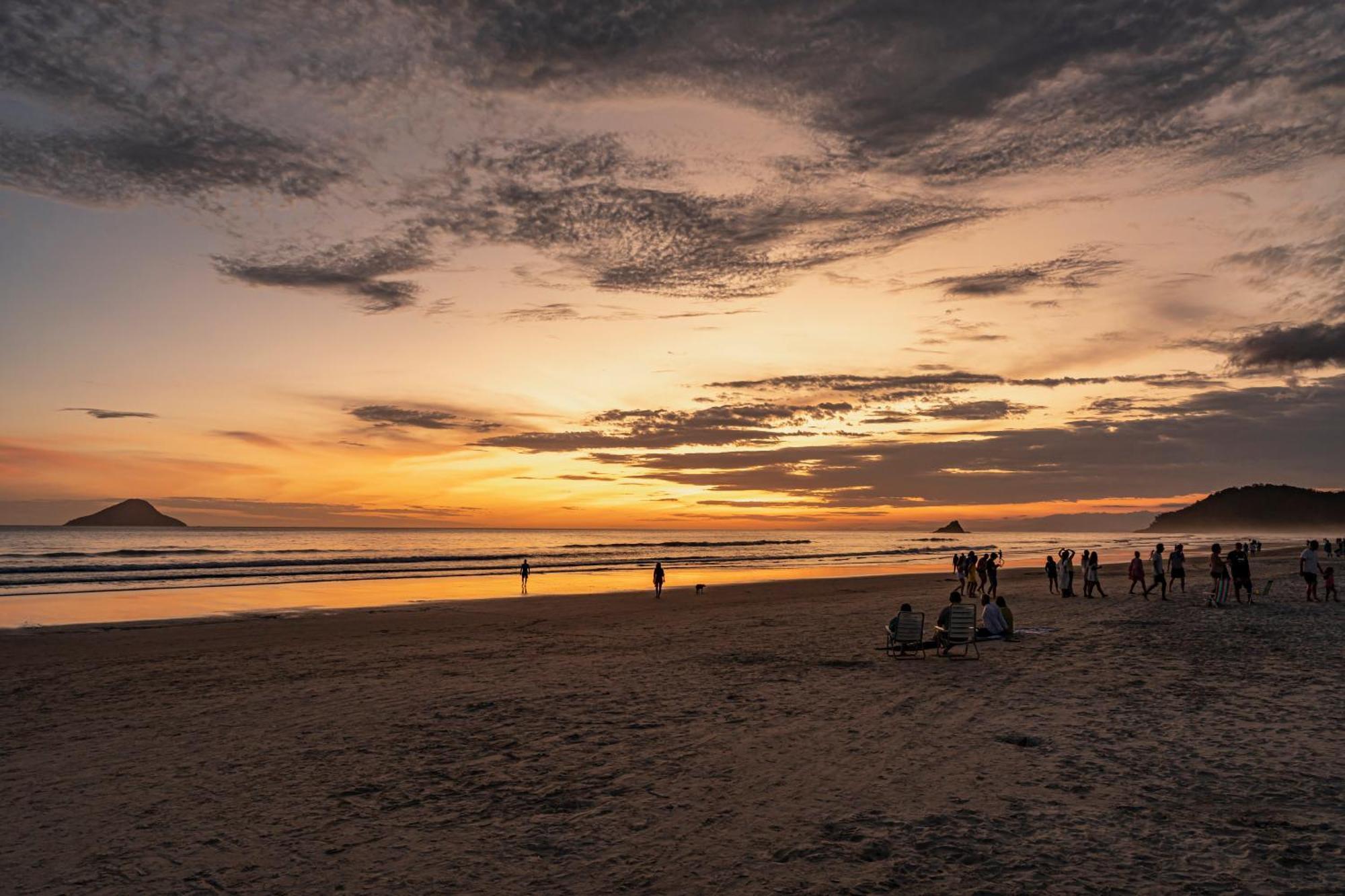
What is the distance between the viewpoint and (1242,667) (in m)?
15.2

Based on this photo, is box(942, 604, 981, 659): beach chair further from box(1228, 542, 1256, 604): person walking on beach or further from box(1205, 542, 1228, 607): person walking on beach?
box(1228, 542, 1256, 604): person walking on beach

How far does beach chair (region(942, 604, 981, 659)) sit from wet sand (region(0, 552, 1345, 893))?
0.70 m

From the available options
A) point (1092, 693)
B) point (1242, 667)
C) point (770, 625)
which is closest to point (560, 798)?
point (1092, 693)

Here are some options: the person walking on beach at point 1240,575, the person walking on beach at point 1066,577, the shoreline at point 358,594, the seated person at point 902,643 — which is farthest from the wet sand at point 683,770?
the person walking on beach at point 1066,577

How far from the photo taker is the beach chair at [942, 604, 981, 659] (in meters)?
16.8

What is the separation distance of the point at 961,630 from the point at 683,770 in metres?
9.66

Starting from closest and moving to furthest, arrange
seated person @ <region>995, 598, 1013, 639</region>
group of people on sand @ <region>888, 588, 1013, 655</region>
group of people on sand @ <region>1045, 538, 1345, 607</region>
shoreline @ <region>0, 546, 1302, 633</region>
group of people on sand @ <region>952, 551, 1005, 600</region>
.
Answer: group of people on sand @ <region>888, 588, 1013, 655</region> < seated person @ <region>995, 598, 1013, 639</region> < group of people on sand @ <region>1045, 538, 1345, 607</region> < shoreline @ <region>0, 546, 1302, 633</region> < group of people on sand @ <region>952, 551, 1005, 600</region>

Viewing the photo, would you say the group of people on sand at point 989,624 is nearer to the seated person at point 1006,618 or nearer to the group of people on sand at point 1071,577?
the seated person at point 1006,618

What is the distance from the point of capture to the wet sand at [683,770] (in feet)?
22.0

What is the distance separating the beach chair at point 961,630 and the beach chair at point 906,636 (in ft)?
1.80

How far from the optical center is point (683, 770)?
9.30 m

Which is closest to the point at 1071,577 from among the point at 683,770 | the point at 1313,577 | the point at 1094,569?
the point at 1094,569

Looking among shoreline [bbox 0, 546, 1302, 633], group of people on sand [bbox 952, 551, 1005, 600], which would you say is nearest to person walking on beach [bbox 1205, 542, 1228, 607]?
shoreline [bbox 0, 546, 1302, 633]

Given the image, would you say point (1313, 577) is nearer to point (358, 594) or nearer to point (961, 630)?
point (961, 630)
